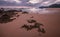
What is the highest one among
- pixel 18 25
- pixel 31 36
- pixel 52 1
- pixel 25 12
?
pixel 52 1

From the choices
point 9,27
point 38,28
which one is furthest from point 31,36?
point 9,27

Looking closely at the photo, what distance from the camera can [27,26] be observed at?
51.4 inches

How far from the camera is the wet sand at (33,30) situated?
1.25 meters

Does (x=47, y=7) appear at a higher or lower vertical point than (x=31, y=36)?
higher

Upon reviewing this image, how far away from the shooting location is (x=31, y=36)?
1.24 m

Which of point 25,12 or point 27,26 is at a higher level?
point 25,12

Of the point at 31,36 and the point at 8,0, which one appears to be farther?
the point at 8,0

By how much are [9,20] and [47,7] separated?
49 cm

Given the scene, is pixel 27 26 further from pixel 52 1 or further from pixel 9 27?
pixel 52 1

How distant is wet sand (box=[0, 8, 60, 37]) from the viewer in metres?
1.25

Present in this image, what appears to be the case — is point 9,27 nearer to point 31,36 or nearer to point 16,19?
point 16,19

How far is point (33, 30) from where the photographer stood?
4.16 feet

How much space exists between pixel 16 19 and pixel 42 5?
362mm

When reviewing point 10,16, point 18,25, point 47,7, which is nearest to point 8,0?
point 10,16
